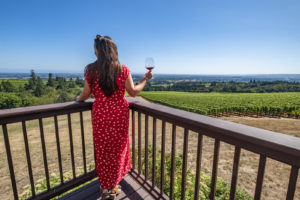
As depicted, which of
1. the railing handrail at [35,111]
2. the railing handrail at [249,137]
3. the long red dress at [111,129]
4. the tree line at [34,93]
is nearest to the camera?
the railing handrail at [249,137]

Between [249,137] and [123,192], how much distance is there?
4.76 feet

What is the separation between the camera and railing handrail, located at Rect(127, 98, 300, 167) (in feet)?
2.24

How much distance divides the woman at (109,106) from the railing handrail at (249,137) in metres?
0.47

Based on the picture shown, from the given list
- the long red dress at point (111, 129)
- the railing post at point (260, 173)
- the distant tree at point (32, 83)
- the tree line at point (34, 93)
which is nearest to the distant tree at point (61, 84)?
the tree line at point (34, 93)

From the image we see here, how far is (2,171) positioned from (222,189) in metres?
7.95

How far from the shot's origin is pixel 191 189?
2.43 meters

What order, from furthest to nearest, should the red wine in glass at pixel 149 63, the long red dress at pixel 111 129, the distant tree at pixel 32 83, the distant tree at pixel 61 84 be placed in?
the distant tree at pixel 61 84
the distant tree at pixel 32 83
the red wine in glass at pixel 149 63
the long red dress at pixel 111 129

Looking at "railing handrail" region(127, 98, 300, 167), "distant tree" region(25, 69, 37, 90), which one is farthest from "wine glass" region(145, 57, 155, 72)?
"distant tree" region(25, 69, 37, 90)

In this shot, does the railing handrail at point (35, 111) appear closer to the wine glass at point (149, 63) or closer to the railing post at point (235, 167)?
the wine glass at point (149, 63)

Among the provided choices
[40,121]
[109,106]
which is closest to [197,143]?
[109,106]

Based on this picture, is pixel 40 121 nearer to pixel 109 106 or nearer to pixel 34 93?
pixel 109 106

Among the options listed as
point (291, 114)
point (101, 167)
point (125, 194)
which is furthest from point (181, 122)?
point (291, 114)

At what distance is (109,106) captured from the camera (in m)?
1.41

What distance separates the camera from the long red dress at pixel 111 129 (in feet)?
4.63
